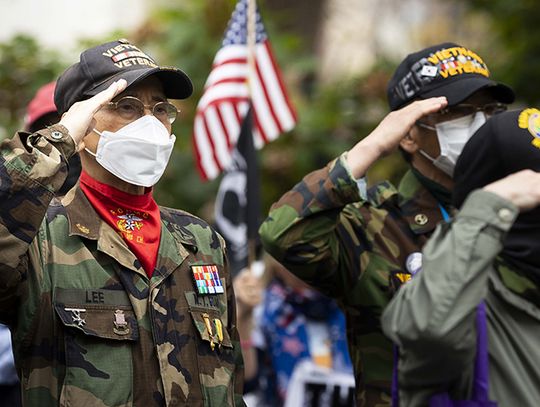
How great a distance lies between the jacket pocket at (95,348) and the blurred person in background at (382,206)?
801 millimetres

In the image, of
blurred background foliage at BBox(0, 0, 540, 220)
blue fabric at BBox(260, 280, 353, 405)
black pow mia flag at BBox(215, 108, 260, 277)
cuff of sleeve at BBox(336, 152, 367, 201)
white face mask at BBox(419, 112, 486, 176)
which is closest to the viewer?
cuff of sleeve at BBox(336, 152, 367, 201)

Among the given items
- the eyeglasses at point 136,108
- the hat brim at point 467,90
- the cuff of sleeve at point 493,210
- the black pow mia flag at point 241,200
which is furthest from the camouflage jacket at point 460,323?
the black pow mia flag at point 241,200

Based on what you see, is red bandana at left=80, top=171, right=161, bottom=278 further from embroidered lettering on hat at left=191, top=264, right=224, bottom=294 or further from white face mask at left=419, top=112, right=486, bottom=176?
white face mask at left=419, top=112, right=486, bottom=176

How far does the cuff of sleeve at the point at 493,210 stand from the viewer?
2646 mm

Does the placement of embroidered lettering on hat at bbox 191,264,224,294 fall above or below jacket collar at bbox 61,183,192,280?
below

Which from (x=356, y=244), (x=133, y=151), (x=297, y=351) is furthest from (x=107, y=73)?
(x=297, y=351)

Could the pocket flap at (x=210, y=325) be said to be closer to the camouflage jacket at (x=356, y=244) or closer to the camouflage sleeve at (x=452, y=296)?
the camouflage jacket at (x=356, y=244)

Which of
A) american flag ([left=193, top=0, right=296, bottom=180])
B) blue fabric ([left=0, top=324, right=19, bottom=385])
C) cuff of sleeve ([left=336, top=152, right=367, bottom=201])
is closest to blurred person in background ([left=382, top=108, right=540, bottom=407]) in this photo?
cuff of sleeve ([left=336, top=152, right=367, bottom=201])

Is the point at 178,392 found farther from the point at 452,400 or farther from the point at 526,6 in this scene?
the point at 526,6

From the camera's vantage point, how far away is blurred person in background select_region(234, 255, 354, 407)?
18.7ft

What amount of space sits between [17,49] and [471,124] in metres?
6.27

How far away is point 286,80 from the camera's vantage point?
9797mm

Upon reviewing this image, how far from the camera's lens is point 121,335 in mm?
3197

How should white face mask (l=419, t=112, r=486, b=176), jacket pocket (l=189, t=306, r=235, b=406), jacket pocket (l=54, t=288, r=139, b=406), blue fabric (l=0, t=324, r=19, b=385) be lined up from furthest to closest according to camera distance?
blue fabric (l=0, t=324, r=19, b=385) < white face mask (l=419, t=112, r=486, b=176) < jacket pocket (l=189, t=306, r=235, b=406) < jacket pocket (l=54, t=288, r=139, b=406)
